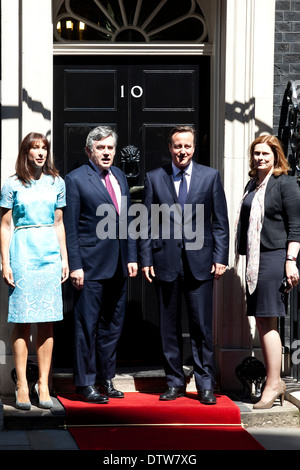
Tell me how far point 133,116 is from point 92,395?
2350 millimetres

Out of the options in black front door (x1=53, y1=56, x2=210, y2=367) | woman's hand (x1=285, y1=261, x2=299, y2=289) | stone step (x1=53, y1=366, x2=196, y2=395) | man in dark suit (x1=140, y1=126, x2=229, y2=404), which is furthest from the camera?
black front door (x1=53, y1=56, x2=210, y2=367)

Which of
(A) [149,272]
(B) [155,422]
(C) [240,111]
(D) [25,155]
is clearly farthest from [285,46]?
(B) [155,422]

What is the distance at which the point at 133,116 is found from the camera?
27.0 feet

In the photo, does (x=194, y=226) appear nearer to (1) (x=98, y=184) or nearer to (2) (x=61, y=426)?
(1) (x=98, y=184)

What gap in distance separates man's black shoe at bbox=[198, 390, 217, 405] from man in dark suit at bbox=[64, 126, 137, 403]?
27.5 inches

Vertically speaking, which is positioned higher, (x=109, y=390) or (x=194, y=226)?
(x=194, y=226)

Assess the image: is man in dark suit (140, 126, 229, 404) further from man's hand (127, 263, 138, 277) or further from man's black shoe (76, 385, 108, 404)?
man's black shoe (76, 385, 108, 404)

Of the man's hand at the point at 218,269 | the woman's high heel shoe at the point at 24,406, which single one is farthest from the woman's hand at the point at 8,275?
the man's hand at the point at 218,269

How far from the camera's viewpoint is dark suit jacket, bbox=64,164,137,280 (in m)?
7.27

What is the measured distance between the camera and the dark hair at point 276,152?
7289mm

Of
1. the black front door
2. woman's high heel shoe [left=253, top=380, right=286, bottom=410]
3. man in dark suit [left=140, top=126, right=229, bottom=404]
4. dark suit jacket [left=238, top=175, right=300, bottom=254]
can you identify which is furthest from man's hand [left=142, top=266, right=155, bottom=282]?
woman's high heel shoe [left=253, top=380, right=286, bottom=410]

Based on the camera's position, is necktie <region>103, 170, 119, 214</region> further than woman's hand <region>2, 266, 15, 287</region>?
Yes

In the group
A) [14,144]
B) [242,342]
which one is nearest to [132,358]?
[242,342]

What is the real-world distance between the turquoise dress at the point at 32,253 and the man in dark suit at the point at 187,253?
27.4 inches
